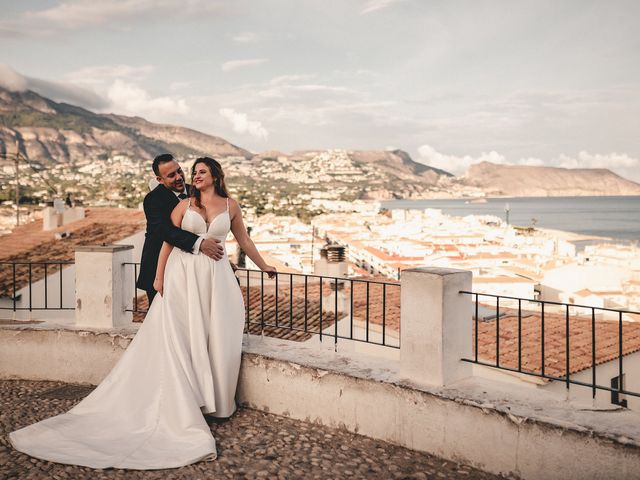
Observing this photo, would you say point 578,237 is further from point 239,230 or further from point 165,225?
point 165,225

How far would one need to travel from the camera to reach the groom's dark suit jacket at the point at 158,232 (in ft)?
13.8

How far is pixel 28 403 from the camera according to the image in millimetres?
4945

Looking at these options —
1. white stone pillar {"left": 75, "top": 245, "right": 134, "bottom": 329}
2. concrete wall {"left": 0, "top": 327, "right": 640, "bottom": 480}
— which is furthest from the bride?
white stone pillar {"left": 75, "top": 245, "right": 134, "bottom": 329}

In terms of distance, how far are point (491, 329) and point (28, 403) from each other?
1055cm

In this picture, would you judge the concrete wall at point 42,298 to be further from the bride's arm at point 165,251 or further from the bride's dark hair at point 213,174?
the bride's dark hair at point 213,174

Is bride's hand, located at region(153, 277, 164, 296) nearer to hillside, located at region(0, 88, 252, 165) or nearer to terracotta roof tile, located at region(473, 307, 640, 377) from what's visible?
terracotta roof tile, located at region(473, 307, 640, 377)

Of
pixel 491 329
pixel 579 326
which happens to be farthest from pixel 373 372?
pixel 579 326

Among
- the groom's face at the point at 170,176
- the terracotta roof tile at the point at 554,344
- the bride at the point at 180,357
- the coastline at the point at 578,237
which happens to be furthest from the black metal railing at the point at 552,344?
the coastline at the point at 578,237

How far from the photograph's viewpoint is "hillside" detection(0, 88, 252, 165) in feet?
393

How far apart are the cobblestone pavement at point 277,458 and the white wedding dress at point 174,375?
176 mm

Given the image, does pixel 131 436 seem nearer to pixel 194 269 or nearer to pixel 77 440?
pixel 77 440

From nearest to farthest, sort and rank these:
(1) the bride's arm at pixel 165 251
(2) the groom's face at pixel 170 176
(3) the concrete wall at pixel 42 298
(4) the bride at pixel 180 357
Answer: (4) the bride at pixel 180 357 → (1) the bride's arm at pixel 165 251 → (2) the groom's face at pixel 170 176 → (3) the concrete wall at pixel 42 298

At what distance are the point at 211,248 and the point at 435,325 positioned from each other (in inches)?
64.3

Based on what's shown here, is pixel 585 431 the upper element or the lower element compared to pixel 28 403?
upper
